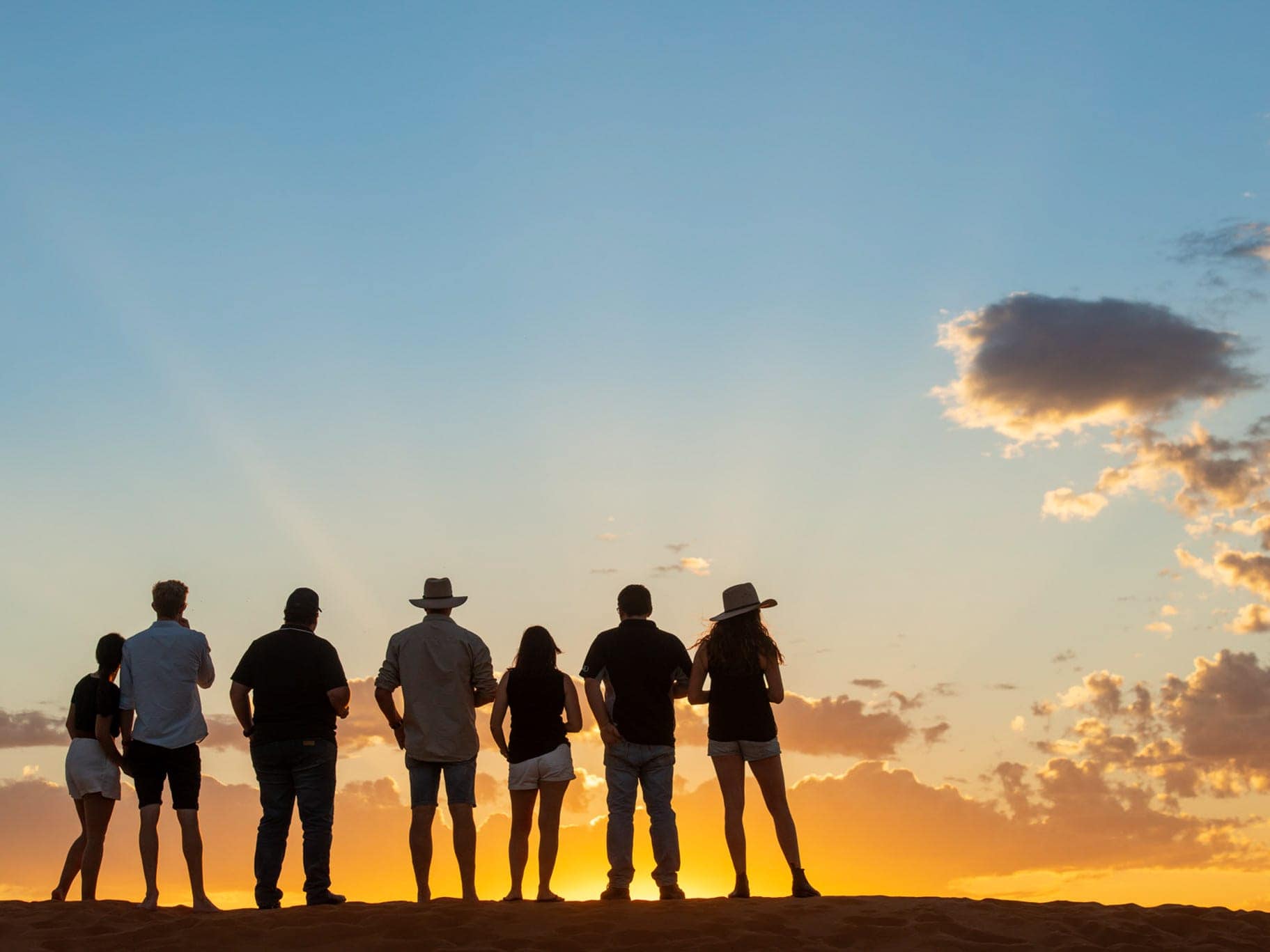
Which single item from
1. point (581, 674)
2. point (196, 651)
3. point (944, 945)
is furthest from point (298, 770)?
point (944, 945)

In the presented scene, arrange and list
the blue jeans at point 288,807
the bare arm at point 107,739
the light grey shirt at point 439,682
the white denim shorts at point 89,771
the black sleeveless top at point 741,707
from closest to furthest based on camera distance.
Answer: the blue jeans at point 288,807
the light grey shirt at point 439,682
the black sleeveless top at point 741,707
the bare arm at point 107,739
the white denim shorts at point 89,771

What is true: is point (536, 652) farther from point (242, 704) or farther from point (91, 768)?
point (91, 768)

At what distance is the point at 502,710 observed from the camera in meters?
10.7

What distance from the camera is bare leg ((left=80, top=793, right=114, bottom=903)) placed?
11.5 m

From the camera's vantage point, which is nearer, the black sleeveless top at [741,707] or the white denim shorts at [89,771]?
the black sleeveless top at [741,707]

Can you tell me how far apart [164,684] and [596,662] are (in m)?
3.68

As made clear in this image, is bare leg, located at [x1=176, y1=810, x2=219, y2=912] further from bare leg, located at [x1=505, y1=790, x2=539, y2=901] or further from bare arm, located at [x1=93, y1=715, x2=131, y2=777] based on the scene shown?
bare leg, located at [x1=505, y1=790, x2=539, y2=901]

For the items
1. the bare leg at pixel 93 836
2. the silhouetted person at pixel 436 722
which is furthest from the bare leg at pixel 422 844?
the bare leg at pixel 93 836

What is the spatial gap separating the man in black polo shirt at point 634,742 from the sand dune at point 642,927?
498mm

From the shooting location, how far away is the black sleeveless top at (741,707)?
1084 centimetres

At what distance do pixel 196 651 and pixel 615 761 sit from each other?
12.2 ft

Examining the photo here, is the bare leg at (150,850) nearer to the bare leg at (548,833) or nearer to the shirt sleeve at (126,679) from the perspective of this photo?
the shirt sleeve at (126,679)

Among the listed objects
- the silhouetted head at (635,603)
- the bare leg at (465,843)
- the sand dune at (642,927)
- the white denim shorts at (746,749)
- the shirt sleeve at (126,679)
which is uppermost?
the silhouetted head at (635,603)

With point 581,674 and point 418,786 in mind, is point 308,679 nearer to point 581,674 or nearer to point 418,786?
point 418,786
